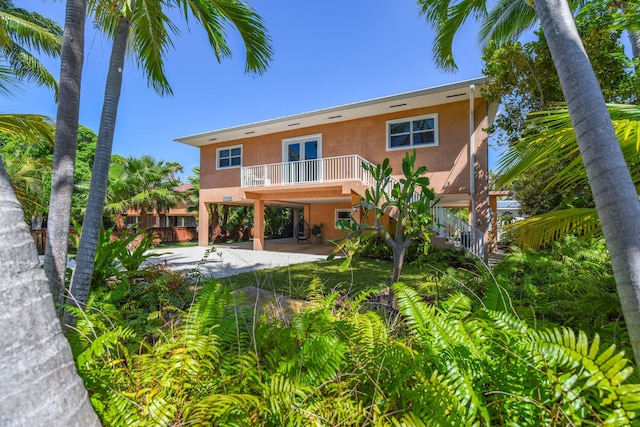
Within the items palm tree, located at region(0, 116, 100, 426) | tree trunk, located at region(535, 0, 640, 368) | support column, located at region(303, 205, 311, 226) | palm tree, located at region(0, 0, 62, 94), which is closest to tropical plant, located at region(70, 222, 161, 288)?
palm tree, located at region(0, 116, 100, 426)

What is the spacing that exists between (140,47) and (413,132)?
369 inches

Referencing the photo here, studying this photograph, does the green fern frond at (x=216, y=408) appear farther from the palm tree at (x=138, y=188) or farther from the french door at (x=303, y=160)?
the palm tree at (x=138, y=188)

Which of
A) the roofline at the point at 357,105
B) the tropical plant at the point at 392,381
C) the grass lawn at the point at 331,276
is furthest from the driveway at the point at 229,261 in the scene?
the roofline at the point at 357,105

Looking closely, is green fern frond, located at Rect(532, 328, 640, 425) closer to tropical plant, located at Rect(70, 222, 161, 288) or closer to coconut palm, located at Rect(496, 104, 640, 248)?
coconut palm, located at Rect(496, 104, 640, 248)

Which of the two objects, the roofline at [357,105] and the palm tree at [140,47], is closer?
the palm tree at [140,47]

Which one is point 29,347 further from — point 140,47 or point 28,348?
point 140,47

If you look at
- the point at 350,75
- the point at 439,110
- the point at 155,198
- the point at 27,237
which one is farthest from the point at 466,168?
the point at 155,198

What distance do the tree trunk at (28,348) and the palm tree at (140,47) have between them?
2.38 metres

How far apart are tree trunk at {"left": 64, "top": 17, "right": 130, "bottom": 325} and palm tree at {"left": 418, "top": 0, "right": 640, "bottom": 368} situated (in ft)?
14.3

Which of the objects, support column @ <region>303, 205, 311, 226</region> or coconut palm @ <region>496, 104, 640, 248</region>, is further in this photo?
support column @ <region>303, 205, 311, 226</region>

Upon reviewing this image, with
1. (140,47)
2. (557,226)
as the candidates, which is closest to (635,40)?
(557,226)

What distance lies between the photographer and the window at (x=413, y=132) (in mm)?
10836

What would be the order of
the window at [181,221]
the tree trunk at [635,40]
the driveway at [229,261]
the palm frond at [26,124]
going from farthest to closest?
the window at [181,221] < the driveway at [229,261] < the palm frond at [26,124] < the tree trunk at [635,40]

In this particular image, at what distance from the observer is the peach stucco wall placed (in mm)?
10234
